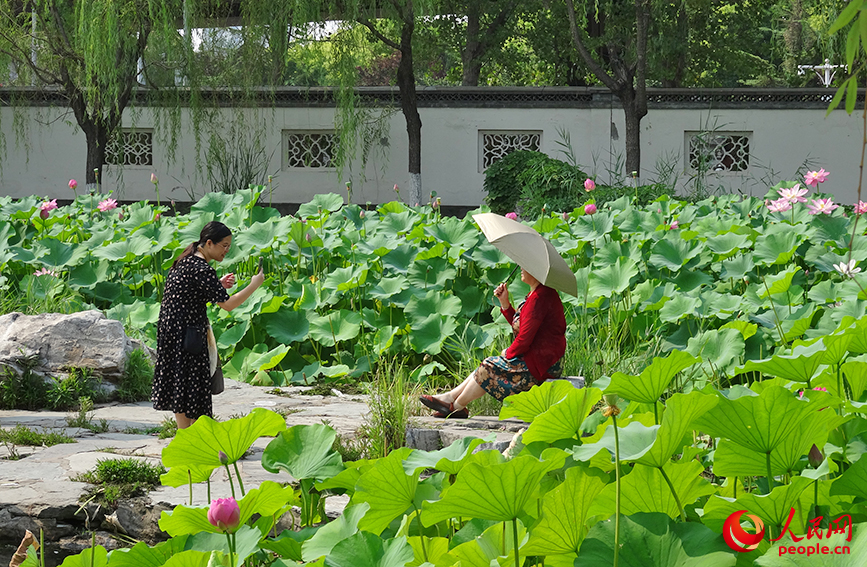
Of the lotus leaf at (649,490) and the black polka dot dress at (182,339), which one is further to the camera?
the black polka dot dress at (182,339)

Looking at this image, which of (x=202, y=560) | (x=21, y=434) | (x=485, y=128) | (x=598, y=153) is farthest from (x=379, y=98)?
(x=202, y=560)

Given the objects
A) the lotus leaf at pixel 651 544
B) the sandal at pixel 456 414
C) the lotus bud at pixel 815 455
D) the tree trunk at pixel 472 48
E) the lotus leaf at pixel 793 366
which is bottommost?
the sandal at pixel 456 414

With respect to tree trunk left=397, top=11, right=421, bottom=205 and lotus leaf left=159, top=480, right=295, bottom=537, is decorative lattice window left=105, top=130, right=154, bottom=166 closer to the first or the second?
tree trunk left=397, top=11, right=421, bottom=205

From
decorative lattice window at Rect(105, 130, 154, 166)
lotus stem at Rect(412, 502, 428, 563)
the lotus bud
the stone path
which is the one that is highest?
decorative lattice window at Rect(105, 130, 154, 166)

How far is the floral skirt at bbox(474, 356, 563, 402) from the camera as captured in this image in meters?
3.69

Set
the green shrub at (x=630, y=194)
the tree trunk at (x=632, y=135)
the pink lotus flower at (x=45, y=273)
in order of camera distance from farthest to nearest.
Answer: the tree trunk at (x=632, y=135) < the green shrub at (x=630, y=194) < the pink lotus flower at (x=45, y=273)

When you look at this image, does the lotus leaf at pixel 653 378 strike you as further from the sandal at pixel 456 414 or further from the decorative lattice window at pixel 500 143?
the decorative lattice window at pixel 500 143

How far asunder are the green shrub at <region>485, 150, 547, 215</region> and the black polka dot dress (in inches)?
279

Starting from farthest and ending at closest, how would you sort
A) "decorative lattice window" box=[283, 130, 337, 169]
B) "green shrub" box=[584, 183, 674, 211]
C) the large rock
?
"decorative lattice window" box=[283, 130, 337, 169]
"green shrub" box=[584, 183, 674, 211]
the large rock

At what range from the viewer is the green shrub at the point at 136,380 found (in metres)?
4.63

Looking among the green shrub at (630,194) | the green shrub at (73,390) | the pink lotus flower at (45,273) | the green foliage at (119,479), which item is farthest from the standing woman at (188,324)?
the green shrub at (630,194)

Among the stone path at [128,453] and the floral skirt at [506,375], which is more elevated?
the floral skirt at [506,375]

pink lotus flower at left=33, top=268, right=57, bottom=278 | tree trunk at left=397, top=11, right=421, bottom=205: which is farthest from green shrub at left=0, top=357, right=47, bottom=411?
tree trunk at left=397, top=11, right=421, bottom=205

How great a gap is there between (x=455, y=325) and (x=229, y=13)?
27.9 ft
